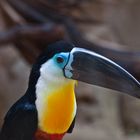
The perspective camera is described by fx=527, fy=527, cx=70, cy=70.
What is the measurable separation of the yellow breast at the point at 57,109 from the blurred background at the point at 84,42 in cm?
122

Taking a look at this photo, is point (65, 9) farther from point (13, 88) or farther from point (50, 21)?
point (13, 88)

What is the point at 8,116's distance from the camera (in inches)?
71.1

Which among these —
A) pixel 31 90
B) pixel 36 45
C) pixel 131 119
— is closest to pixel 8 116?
pixel 31 90

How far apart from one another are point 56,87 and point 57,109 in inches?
2.9

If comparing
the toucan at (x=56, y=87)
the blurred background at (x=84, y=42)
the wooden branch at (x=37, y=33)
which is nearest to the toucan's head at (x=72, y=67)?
the toucan at (x=56, y=87)

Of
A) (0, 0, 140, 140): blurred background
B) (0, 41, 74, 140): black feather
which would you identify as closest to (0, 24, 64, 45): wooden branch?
(0, 0, 140, 140): blurred background

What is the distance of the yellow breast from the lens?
5.57 feet

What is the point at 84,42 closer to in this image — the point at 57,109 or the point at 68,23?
the point at 68,23

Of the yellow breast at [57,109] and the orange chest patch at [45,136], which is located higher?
the yellow breast at [57,109]

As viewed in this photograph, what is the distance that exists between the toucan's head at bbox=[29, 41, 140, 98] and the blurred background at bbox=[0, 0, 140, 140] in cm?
124

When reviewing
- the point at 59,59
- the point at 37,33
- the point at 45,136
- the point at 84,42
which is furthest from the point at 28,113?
the point at 37,33

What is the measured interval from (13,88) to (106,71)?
3026mm

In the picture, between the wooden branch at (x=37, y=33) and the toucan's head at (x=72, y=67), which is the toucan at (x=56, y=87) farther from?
the wooden branch at (x=37, y=33)

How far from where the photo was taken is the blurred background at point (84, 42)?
11.0 feet
